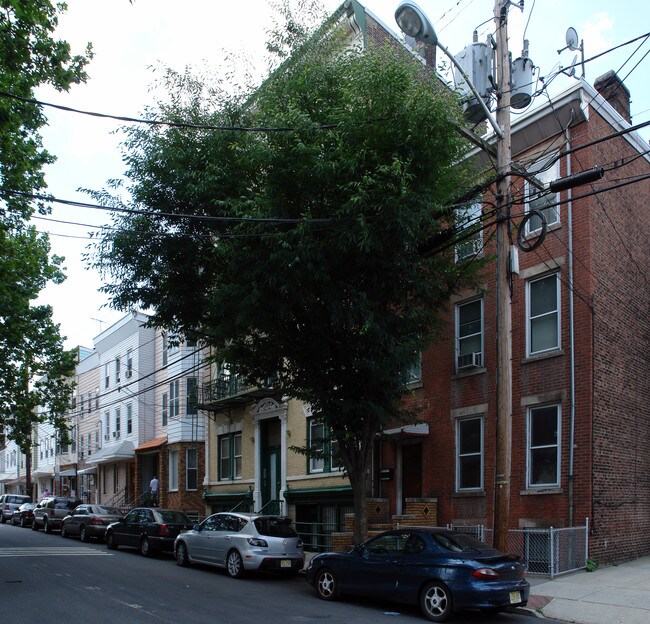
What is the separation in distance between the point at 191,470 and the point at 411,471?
610 inches

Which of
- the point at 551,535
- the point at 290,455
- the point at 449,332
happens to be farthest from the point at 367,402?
the point at 290,455

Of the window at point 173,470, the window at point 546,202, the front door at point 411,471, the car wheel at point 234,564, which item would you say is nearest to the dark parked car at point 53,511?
the window at point 173,470

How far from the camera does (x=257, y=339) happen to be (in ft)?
51.9

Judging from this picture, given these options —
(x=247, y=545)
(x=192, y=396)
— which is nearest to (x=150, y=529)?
(x=247, y=545)

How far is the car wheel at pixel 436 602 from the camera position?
11180 millimetres

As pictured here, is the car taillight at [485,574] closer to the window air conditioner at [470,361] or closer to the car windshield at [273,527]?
the car windshield at [273,527]

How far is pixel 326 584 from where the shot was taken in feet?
43.8

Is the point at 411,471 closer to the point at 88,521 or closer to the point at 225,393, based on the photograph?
the point at 225,393

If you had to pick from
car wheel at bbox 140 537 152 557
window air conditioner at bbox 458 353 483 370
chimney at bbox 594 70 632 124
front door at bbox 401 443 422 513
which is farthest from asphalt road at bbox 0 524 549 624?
chimney at bbox 594 70 632 124

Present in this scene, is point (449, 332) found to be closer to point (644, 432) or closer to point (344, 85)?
point (644, 432)

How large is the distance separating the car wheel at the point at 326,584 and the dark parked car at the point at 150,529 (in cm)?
843

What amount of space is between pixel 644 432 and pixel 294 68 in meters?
11.7

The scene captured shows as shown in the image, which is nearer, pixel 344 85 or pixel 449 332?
pixel 344 85

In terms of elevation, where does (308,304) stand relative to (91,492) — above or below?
above
